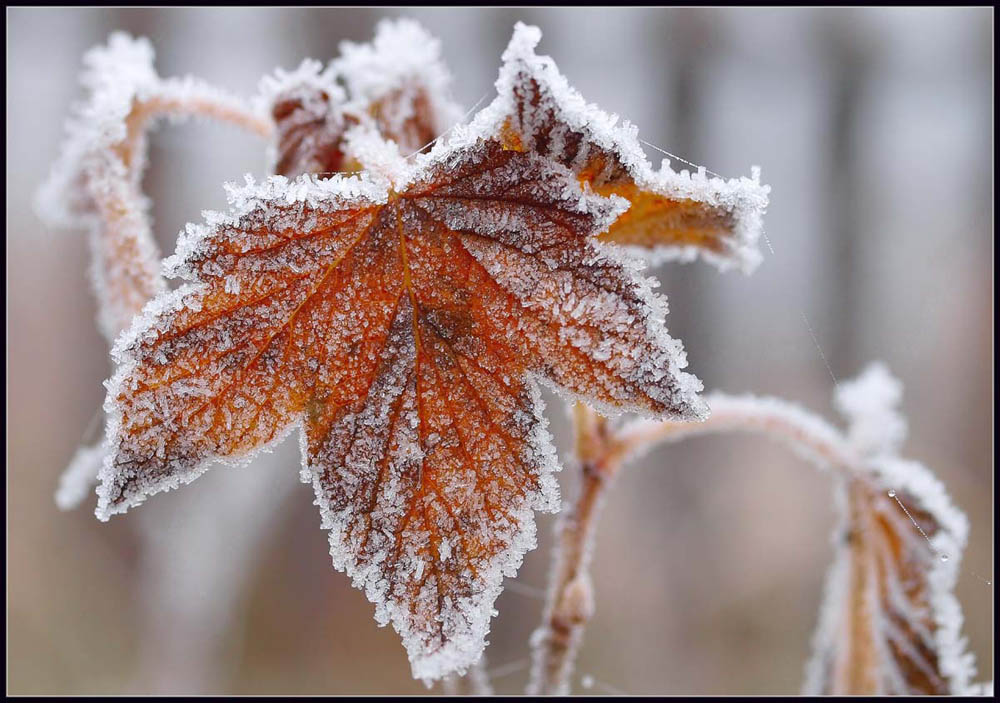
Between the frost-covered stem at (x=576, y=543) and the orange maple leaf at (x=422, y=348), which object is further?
the frost-covered stem at (x=576, y=543)

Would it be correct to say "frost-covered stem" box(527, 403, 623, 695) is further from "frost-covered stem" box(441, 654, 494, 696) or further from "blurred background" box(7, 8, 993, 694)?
"blurred background" box(7, 8, 993, 694)

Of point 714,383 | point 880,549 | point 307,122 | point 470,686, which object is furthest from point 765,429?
point 714,383

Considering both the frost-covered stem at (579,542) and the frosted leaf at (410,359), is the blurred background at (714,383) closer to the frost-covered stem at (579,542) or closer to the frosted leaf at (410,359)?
the frost-covered stem at (579,542)

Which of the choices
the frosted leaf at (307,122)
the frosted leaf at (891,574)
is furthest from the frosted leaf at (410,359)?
→ the frosted leaf at (891,574)

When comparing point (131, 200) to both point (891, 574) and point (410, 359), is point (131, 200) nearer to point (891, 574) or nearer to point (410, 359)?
point (410, 359)

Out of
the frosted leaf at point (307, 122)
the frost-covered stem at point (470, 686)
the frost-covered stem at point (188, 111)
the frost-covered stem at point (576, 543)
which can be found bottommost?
the frost-covered stem at point (470, 686)
